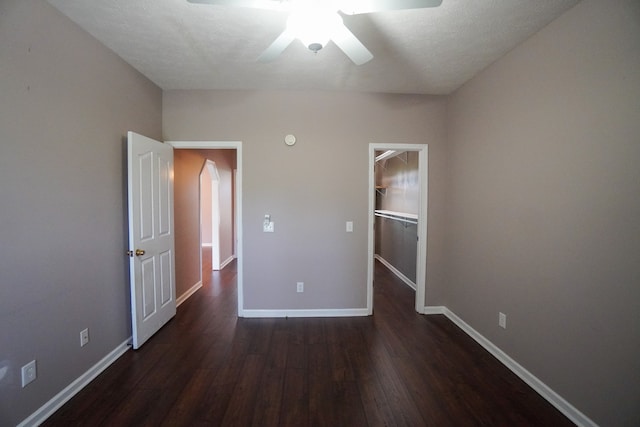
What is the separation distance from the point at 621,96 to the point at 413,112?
174 centimetres

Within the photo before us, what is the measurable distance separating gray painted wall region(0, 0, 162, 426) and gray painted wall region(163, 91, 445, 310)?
0.95 meters

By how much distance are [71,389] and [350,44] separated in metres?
2.98

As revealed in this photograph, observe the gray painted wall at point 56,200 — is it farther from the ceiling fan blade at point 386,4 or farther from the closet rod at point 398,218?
the closet rod at point 398,218

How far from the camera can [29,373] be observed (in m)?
1.48

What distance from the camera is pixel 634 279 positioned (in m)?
1.29

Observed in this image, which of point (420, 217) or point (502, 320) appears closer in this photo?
point (502, 320)

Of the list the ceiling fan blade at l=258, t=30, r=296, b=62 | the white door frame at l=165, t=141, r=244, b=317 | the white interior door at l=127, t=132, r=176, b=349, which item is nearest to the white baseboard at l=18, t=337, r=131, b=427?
the white interior door at l=127, t=132, r=176, b=349

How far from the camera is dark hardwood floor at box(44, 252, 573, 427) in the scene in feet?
5.18

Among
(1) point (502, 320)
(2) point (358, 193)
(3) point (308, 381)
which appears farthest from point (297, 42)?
(1) point (502, 320)

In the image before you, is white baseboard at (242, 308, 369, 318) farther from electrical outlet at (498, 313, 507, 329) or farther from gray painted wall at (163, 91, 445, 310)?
electrical outlet at (498, 313, 507, 329)

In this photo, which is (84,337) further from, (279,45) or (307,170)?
(279,45)

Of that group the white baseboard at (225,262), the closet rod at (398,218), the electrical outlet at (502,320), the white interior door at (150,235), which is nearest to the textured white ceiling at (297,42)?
the white interior door at (150,235)

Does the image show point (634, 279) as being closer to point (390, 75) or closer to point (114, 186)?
point (390, 75)

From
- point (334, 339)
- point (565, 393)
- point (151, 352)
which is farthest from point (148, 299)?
point (565, 393)
